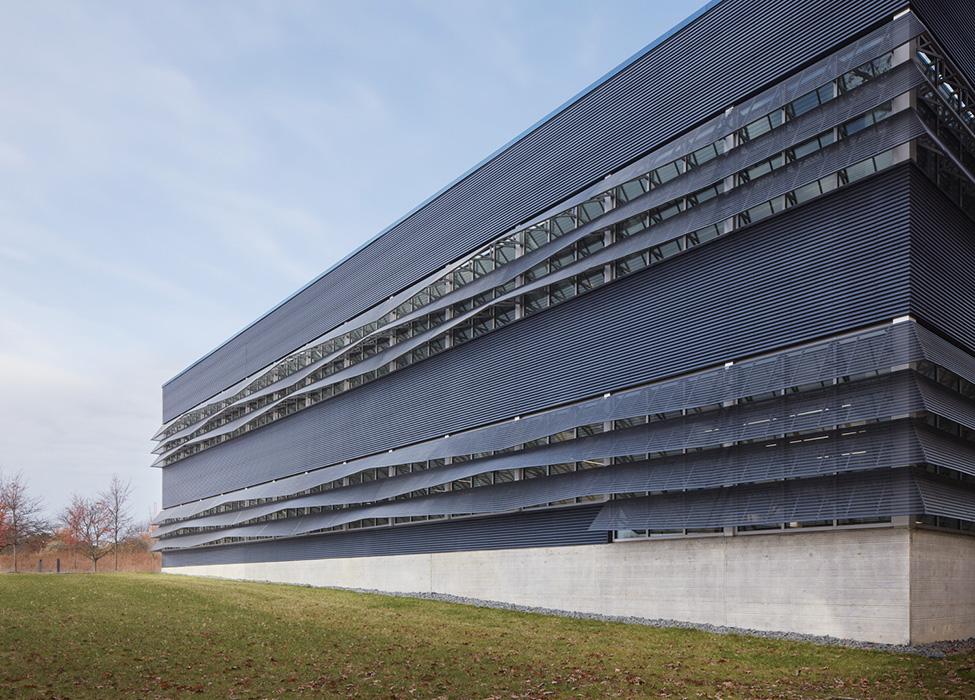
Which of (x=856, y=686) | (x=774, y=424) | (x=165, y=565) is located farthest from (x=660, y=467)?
(x=165, y=565)

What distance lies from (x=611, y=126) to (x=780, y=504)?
12407 mm

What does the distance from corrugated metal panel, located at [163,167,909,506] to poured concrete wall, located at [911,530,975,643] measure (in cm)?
494

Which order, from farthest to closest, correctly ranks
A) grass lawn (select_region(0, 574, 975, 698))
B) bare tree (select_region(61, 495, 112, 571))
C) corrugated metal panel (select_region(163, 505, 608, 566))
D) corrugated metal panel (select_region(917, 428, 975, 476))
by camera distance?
bare tree (select_region(61, 495, 112, 571)) < corrugated metal panel (select_region(163, 505, 608, 566)) < corrugated metal panel (select_region(917, 428, 975, 476)) < grass lawn (select_region(0, 574, 975, 698))

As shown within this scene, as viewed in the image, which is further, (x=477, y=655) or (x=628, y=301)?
(x=628, y=301)

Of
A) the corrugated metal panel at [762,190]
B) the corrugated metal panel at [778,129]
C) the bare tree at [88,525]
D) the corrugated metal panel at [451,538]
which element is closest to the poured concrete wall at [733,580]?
the corrugated metal panel at [451,538]

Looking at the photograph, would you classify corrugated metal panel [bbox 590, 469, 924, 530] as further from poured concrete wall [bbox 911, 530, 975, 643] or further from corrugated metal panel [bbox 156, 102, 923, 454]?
corrugated metal panel [bbox 156, 102, 923, 454]

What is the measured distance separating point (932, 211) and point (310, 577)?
30807 millimetres

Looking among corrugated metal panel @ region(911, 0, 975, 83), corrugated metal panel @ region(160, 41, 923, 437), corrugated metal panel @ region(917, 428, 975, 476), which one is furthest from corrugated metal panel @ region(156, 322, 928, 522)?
corrugated metal panel @ region(911, 0, 975, 83)

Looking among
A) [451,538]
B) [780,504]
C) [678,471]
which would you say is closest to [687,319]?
[678,471]

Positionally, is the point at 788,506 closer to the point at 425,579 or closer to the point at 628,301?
the point at 628,301

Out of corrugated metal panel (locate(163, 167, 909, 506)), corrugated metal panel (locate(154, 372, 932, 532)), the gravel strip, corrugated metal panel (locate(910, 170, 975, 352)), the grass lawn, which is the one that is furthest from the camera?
corrugated metal panel (locate(163, 167, 909, 506))

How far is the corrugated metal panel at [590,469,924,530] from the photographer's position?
Answer: 18.4 meters

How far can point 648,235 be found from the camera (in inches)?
963

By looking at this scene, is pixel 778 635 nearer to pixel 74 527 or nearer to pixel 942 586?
pixel 942 586
